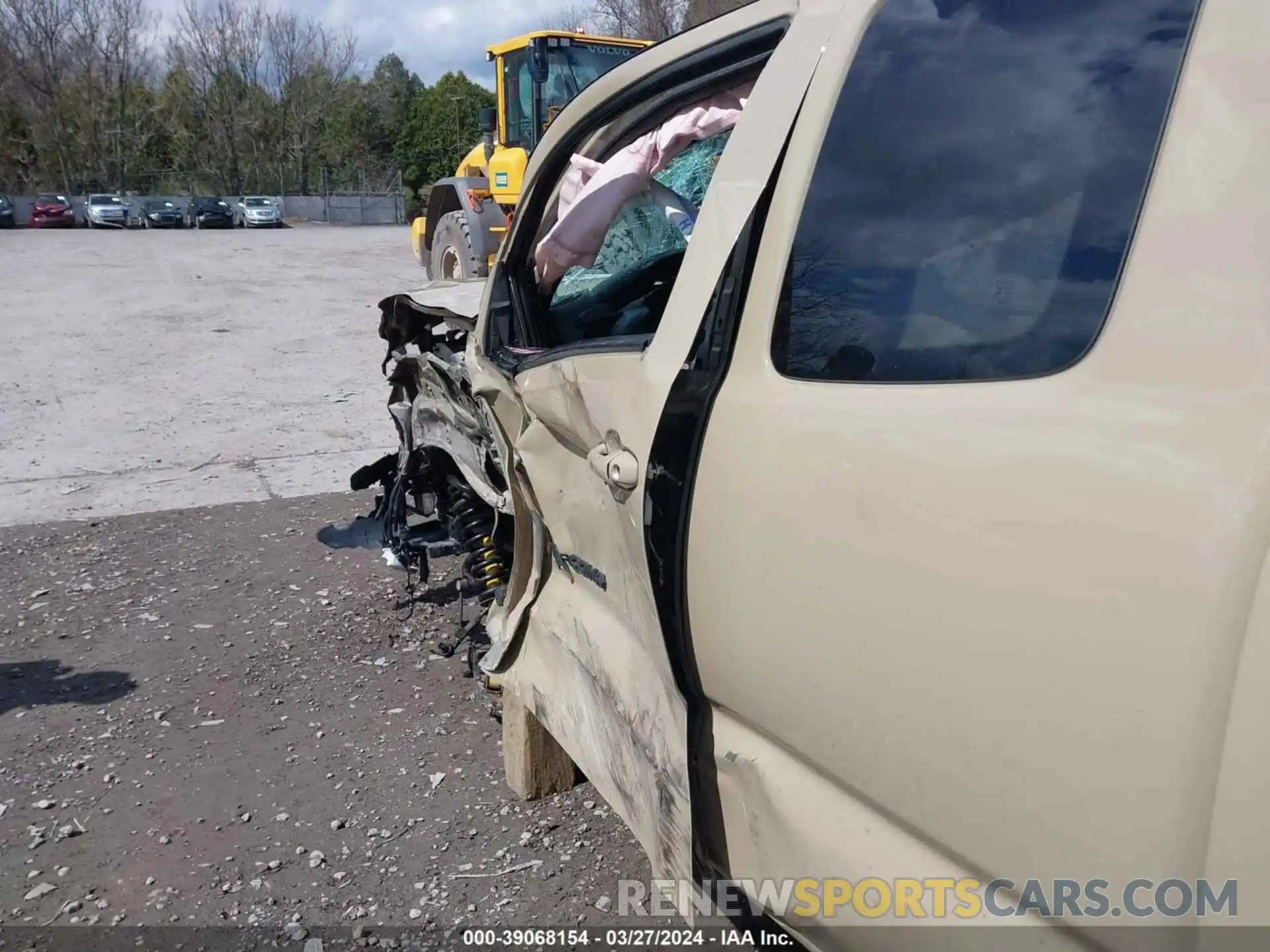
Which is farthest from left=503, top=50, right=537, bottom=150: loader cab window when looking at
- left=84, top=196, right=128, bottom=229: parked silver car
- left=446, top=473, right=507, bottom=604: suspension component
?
left=84, top=196, right=128, bottom=229: parked silver car

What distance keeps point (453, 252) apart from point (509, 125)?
5.85 ft

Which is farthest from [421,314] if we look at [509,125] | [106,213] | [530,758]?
[106,213]

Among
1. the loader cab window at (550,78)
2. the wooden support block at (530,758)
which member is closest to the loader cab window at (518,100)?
the loader cab window at (550,78)

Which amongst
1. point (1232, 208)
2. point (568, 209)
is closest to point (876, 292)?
point (1232, 208)

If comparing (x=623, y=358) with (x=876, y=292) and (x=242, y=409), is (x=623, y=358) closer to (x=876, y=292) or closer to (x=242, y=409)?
(x=876, y=292)

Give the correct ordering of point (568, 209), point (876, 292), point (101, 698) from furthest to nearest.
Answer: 1. point (101, 698)
2. point (568, 209)
3. point (876, 292)

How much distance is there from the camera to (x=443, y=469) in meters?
4.26

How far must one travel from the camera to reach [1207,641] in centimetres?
105

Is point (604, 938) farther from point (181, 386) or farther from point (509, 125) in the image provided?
point (509, 125)

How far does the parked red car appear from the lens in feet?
122

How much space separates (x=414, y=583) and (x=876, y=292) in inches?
142

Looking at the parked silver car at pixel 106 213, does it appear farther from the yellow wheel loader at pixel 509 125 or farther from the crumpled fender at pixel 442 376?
the crumpled fender at pixel 442 376

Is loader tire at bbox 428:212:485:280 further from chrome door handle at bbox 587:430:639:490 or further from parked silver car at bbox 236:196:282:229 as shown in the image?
parked silver car at bbox 236:196:282:229

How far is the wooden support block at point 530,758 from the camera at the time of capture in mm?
3033
